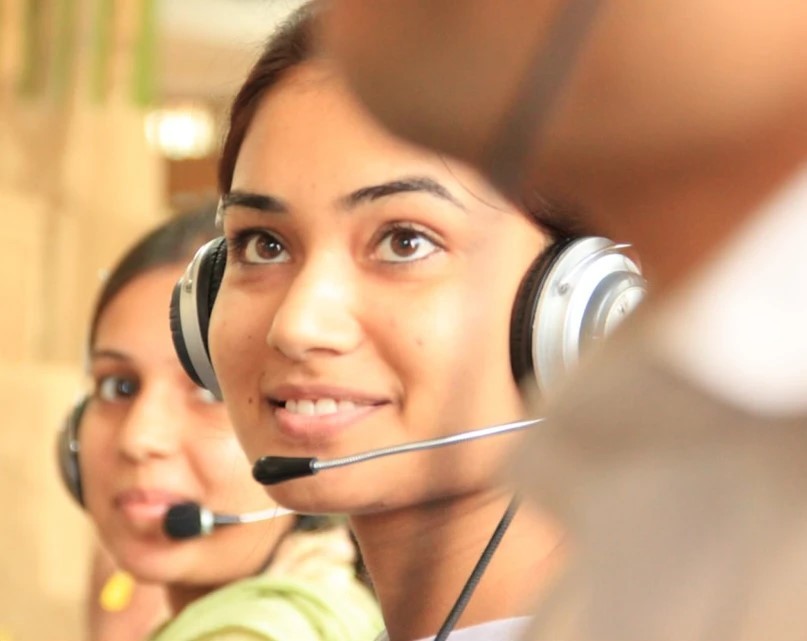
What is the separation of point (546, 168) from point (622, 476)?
2.8 inches

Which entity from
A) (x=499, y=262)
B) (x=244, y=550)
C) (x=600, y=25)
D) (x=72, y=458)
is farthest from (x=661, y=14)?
(x=72, y=458)

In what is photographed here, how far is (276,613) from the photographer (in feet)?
1.72

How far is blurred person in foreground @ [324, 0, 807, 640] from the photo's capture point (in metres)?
0.23

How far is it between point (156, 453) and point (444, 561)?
0.27 metres

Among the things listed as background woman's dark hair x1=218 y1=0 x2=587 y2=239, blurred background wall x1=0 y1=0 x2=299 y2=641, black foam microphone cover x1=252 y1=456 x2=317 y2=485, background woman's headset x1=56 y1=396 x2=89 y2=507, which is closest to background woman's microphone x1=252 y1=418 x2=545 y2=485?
black foam microphone cover x1=252 y1=456 x2=317 y2=485

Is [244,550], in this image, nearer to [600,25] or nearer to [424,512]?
[424,512]

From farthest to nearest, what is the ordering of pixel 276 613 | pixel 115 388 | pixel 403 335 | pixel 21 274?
pixel 21 274 < pixel 115 388 < pixel 276 613 < pixel 403 335

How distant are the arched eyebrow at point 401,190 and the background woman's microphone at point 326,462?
0.22ft

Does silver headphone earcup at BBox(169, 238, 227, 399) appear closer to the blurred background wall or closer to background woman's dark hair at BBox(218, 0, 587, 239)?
background woman's dark hair at BBox(218, 0, 587, 239)

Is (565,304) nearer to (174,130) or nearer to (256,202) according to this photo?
(256,202)

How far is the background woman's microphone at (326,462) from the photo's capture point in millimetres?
337

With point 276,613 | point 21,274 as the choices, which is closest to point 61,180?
point 21,274

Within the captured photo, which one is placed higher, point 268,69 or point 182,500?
point 268,69

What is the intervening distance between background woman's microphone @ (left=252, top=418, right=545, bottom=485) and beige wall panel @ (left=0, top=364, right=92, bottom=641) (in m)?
0.41
